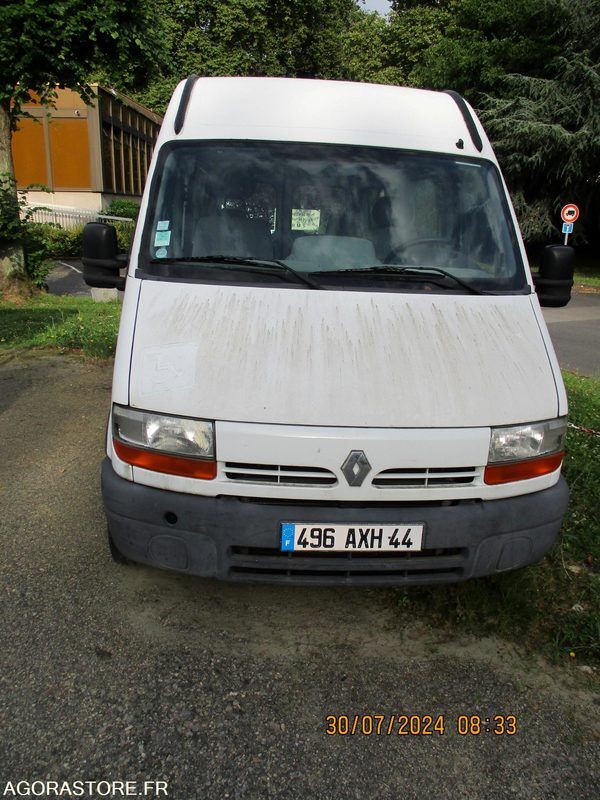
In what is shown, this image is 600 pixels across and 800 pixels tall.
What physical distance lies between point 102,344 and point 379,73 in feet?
102

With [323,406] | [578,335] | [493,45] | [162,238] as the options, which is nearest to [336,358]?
[323,406]

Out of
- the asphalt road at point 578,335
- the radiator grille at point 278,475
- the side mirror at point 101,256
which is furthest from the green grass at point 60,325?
the asphalt road at point 578,335

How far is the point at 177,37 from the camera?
30.8m

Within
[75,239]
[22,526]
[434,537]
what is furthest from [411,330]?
[75,239]

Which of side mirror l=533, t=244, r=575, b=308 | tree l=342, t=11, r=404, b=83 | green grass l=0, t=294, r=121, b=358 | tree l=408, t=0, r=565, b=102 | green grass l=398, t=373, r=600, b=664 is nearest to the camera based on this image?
green grass l=398, t=373, r=600, b=664

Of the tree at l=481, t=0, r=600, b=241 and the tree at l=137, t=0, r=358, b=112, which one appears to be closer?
the tree at l=481, t=0, r=600, b=241

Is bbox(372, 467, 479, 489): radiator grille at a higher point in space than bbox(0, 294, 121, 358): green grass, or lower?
higher

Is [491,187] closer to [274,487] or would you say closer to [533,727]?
[274,487]

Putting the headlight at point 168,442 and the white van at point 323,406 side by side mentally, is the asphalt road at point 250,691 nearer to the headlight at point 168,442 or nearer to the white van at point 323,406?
→ the white van at point 323,406

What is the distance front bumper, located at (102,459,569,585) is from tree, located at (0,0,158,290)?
8921 mm

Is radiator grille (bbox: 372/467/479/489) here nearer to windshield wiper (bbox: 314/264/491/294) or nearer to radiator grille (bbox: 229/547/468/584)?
radiator grille (bbox: 229/547/468/584)

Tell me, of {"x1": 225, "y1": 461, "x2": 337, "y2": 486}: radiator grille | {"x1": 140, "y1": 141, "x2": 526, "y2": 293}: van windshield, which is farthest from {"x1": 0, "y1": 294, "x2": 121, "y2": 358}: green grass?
{"x1": 225, "y1": 461, "x2": 337, "y2": 486}: radiator grille

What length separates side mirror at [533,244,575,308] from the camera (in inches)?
144

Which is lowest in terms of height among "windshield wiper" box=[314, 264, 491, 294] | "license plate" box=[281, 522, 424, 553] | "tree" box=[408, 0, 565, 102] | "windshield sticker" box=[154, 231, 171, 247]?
"license plate" box=[281, 522, 424, 553]
